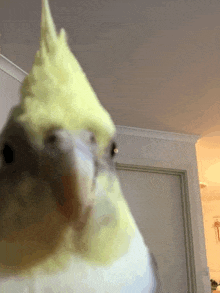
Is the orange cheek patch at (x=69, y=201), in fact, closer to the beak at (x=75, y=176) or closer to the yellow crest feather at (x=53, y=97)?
the beak at (x=75, y=176)

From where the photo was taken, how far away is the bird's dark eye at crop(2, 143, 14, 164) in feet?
2.11

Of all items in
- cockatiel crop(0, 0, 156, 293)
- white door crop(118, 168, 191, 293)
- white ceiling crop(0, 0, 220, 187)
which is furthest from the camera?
white door crop(118, 168, 191, 293)

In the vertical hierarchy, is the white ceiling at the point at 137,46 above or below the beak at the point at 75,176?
above

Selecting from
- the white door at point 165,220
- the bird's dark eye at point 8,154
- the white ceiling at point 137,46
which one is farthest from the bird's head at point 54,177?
the white door at point 165,220

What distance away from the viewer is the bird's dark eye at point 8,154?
64cm

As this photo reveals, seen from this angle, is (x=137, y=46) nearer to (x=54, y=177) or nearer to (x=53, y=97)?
→ (x=53, y=97)

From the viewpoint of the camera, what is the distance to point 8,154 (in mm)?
649

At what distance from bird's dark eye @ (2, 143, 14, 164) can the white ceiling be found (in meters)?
0.21

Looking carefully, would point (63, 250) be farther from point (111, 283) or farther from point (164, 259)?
point (164, 259)

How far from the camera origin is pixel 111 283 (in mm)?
681

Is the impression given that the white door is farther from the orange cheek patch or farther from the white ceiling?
the orange cheek patch

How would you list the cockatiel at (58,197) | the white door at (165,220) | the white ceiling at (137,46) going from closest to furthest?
the cockatiel at (58,197) → the white ceiling at (137,46) → the white door at (165,220)

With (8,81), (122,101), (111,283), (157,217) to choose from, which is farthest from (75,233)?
(157,217)

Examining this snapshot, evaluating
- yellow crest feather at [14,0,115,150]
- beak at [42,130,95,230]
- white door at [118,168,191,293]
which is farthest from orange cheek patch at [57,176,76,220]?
white door at [118,168,191,293]
